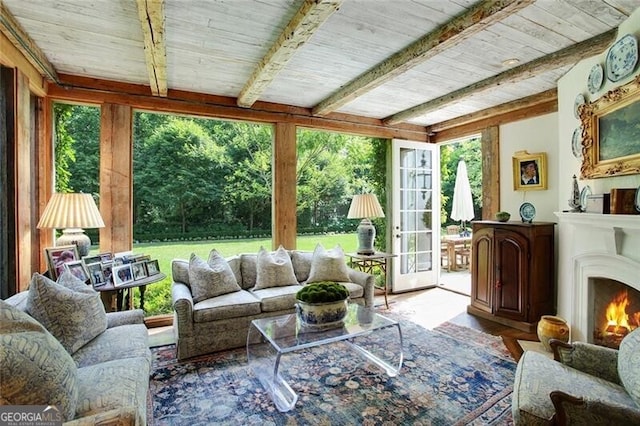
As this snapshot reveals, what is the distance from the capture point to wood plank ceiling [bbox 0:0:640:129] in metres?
2.00

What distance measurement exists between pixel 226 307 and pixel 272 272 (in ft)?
2.26

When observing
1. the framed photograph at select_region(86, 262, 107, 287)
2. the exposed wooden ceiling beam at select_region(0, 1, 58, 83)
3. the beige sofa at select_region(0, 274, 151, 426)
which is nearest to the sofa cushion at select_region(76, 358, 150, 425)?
the beige sofa at select_region(0, 274, 151, 426)

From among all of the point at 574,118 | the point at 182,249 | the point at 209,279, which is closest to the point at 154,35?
the point at 209,279

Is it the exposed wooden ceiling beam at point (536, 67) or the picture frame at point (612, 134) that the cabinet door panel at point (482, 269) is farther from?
the exposed wooden ceiling beam at point (536, 67)

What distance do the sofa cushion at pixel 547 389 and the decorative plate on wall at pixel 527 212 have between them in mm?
2510

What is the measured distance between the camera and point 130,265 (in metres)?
2.88

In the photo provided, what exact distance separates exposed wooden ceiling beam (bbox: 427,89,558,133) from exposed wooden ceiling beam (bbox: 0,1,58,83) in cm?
475

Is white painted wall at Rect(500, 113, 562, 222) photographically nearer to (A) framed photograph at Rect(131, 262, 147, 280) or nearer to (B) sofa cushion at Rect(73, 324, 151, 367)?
(B) sofa cushion at Rect(73, 324, 151, 367)

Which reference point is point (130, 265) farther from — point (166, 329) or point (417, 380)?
point (417, 380)

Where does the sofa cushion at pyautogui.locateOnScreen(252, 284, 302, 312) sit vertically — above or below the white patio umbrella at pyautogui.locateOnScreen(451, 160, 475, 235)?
below

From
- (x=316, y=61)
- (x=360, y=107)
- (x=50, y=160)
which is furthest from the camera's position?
(x=360, y=107)

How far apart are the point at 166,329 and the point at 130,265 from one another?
0.94 m

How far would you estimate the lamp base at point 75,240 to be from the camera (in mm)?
2662

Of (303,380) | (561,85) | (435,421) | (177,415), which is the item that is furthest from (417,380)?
(561,85)
